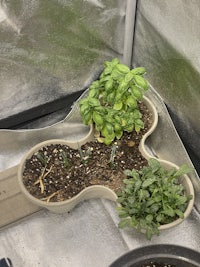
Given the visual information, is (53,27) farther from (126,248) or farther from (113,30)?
(126,248)

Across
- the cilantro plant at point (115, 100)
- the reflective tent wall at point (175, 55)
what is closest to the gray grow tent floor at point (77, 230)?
the reflective tent wall at point (175, 55)

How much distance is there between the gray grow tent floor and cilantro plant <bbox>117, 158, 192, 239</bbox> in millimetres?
123

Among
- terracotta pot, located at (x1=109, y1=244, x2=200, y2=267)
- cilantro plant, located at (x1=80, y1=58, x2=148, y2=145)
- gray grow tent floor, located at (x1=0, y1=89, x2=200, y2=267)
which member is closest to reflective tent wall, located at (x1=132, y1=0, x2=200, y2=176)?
gray grow tent floor, located at (x1=0, y1=89, x2=200, y2=267)

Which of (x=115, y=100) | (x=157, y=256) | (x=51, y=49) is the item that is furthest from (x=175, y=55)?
(x=157, y=256)

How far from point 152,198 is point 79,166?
0.34m

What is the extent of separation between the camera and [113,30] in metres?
1.63

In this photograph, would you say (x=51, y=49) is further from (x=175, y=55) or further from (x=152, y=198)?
(x=152, y=198)

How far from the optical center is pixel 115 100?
142 cm

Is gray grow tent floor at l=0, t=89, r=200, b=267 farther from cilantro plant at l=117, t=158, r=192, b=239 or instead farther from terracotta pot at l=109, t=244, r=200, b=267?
terracotta pot at l=109, t=244, r=200, b=267

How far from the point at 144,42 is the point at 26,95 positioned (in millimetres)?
532

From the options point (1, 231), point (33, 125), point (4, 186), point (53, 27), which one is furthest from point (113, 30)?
point (1, 231)

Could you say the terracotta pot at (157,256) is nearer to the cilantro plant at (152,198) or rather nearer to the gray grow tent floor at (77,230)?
the cilantro plant at (152,198)

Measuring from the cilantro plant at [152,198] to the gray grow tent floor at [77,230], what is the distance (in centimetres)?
12

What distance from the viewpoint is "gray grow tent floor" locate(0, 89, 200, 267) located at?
1.53 m
